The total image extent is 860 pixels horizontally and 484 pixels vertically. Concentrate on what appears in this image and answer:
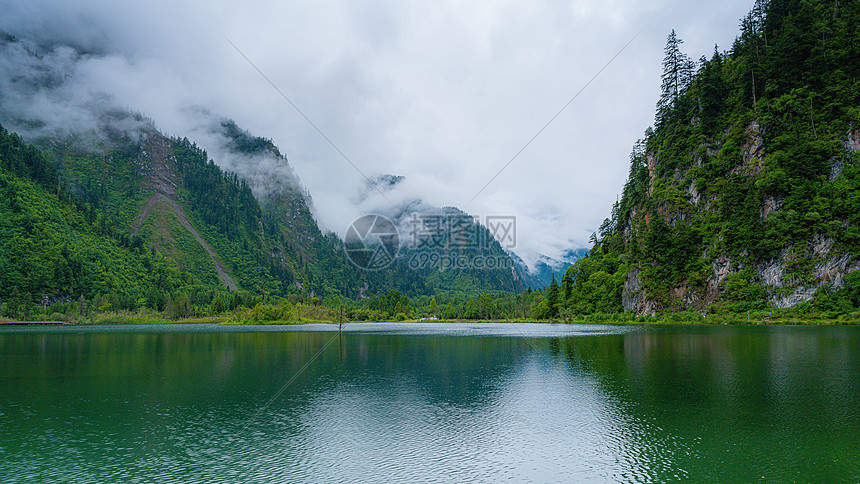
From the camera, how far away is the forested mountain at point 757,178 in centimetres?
7912

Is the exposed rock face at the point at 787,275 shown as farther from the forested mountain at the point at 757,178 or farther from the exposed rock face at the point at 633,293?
the exposed rock face at the point at 633,293

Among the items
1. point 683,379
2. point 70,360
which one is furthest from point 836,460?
→ point 70,360

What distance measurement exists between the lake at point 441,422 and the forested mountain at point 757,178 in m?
53.3

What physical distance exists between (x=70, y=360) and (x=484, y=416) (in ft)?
140

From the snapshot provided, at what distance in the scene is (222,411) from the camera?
22125 mm

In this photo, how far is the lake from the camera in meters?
14.4

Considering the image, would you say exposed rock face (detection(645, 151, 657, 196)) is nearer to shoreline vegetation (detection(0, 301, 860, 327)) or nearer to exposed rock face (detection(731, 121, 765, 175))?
exposed rock face (detection(731, 121, 765, 175))

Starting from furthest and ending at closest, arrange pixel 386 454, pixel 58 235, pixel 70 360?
pixel 58 235 → pixel 70 360 → pixel 386 454

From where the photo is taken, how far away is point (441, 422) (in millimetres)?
19969

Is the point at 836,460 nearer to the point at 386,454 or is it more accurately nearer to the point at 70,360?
the point at 386,454

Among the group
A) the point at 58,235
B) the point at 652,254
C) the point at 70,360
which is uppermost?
the point at 58,235

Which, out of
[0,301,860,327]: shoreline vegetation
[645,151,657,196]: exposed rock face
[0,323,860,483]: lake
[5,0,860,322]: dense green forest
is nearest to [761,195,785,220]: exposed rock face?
[5,0,860,322]: dense green forest

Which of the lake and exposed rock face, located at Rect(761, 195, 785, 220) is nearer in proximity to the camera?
the lake

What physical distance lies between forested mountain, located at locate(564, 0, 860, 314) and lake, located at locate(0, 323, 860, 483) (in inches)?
2099
